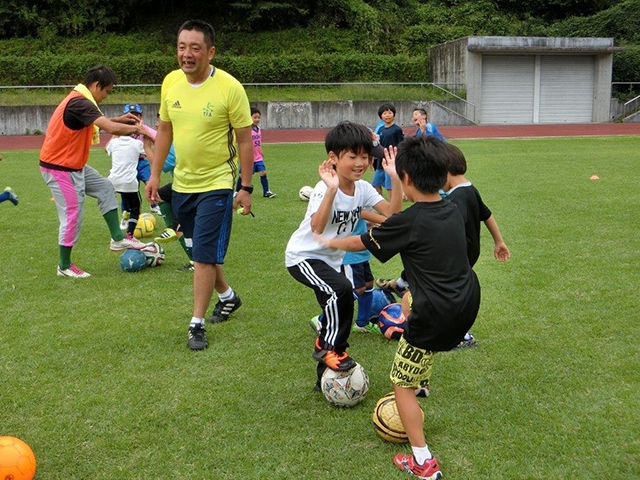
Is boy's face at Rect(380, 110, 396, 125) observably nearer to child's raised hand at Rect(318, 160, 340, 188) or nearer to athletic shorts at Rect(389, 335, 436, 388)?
child's raised hand at Rect(318, 160, 340, 188)

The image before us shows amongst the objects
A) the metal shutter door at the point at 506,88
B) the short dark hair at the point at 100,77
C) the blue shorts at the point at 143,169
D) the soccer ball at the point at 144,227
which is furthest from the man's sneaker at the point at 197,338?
the metal shutter door at the point at 506,88

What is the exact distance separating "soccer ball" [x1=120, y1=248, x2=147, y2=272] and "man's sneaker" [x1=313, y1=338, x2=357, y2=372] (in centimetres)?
371

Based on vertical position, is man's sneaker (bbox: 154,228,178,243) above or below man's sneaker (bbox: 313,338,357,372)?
below

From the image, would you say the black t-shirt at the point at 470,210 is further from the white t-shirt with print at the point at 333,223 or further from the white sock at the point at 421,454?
the white sock at the point at 421,454

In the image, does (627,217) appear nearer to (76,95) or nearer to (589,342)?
(589,342)

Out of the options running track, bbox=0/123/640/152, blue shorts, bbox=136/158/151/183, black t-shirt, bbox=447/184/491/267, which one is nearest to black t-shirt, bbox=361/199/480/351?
black t-shirt, bbox=447/184/491/267

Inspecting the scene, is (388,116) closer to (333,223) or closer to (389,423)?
(333,223)

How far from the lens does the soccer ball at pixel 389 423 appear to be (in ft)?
11.7

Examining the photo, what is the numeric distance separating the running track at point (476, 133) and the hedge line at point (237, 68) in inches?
281

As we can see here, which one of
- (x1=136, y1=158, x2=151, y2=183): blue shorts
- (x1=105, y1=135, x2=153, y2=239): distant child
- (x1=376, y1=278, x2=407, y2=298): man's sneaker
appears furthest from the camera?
(x1=136, y1=158, x2=151, y2=183): blue shorts

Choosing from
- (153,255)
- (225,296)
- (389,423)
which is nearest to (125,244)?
(153,255)

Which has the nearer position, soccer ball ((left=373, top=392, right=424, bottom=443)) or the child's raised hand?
soccer ball ((left=373, top=392, right=424, bottom=443))

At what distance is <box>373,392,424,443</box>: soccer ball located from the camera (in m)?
3.57

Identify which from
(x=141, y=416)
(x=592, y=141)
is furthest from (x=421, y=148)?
(x=592, y=141)
